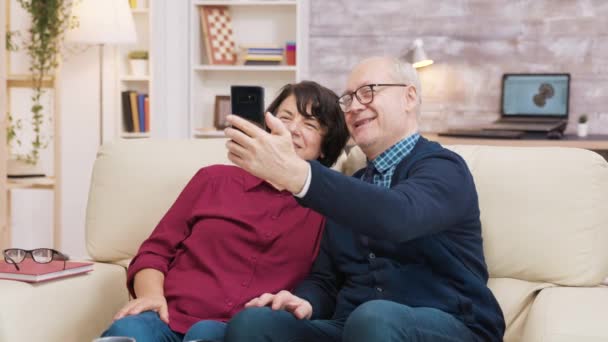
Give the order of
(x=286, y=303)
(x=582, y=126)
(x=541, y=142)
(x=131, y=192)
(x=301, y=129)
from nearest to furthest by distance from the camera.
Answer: (x=286, y=303) < (x=301, y=129) < (x=131, y=192) < (x=541, y=142) < (x=582, y=126)

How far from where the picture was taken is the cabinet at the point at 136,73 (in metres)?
5.01

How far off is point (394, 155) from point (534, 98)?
282cm

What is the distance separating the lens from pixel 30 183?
4199 millimetres

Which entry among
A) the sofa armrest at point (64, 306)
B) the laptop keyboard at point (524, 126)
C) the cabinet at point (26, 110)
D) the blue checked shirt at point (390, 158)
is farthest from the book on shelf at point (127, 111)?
the blue checked shirt at point (390, 158)

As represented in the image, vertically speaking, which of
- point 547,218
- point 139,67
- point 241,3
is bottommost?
point 547,218

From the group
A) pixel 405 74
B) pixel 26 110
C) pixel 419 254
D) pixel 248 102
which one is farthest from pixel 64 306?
pixel 26 110

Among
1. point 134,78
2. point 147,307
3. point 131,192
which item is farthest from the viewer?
point 134,78

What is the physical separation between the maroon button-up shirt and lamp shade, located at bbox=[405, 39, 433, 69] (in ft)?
8.24

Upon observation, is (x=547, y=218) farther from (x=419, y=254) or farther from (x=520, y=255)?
(x=419, y=254)

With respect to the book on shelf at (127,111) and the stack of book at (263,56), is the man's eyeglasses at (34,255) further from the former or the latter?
the book on shelf at (127,111)

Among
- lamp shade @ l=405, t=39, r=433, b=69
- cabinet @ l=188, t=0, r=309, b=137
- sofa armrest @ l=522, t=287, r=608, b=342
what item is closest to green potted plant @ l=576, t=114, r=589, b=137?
lamp shade @ l=405, t=39, r=433, b=69

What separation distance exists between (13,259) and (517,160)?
1.25 meters

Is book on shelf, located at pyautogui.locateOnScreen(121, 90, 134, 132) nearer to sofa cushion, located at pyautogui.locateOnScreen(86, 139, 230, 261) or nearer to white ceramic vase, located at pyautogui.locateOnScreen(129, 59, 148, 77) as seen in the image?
white ceramic vase, located at pyautogui.locateOnScreen(129, 59, 148, 77)

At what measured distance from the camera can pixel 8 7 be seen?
4520 mm
